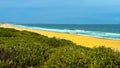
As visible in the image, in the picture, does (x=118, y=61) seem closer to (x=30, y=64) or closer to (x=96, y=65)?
(x=96, y=65)

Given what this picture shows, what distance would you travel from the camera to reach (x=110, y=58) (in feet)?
25.1

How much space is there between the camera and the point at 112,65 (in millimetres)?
7523

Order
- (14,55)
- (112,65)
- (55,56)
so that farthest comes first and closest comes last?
(14,55) → (55,56) → (112,65)

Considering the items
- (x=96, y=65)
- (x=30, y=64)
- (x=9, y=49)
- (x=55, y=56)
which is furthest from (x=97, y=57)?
(x=9, y=49)

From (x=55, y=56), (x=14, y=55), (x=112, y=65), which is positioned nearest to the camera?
(x=112, y=65)

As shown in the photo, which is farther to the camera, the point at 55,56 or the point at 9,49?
the point at 9,49

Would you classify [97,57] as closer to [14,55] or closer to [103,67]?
[103,67]

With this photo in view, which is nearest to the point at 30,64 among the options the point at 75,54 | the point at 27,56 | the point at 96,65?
the point at 27,56

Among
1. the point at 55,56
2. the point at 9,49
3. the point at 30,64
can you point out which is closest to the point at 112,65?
the point at 55,56

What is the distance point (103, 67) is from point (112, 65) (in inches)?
8.1

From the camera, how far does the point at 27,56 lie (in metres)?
9.05

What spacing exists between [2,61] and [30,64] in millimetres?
1031

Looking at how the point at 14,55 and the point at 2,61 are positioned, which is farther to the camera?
the point at 14,55

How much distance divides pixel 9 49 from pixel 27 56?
0.54m
